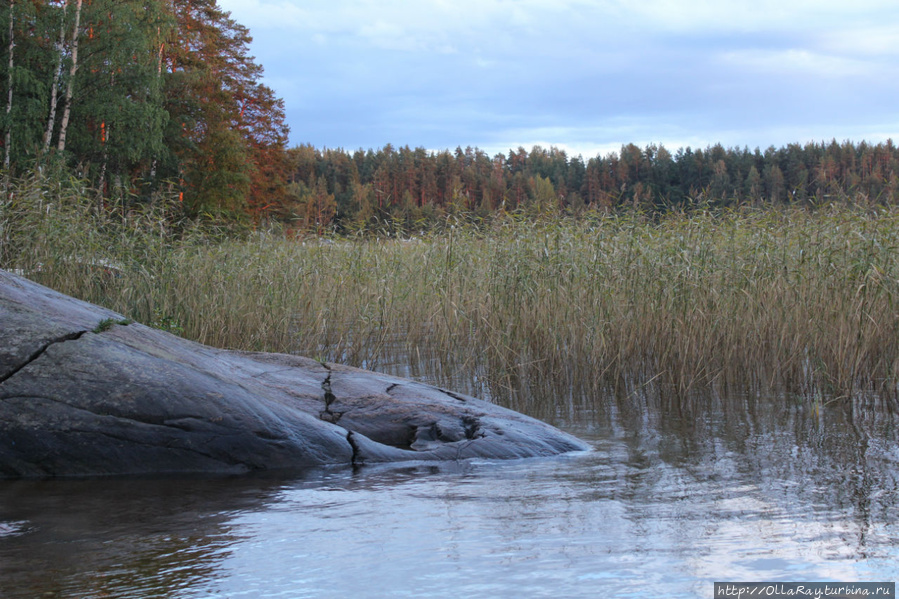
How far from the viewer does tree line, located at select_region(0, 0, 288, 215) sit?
2025 cm

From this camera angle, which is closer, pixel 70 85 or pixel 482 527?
pixel 482 527

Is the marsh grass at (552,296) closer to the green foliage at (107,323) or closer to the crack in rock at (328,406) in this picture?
the crack in rock at (328,406)

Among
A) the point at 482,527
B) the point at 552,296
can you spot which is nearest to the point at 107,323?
the point at 482,527

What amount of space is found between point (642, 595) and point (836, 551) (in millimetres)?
827

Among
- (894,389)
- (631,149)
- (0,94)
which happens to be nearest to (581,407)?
(894,389)

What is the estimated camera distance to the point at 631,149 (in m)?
30.4

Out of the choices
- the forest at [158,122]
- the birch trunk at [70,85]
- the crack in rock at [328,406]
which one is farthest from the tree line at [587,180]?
the birch trunk at [70,85]

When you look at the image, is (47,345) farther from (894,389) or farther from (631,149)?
(631,149)

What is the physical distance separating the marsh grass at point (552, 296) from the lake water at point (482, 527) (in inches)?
66.6

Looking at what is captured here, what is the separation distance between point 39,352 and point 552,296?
406cm

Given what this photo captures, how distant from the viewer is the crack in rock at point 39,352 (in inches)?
142

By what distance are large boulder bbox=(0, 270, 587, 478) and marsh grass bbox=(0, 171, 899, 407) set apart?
1.74 m

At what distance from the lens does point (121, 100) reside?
70.2ft

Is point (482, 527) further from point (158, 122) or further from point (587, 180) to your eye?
point (587, 180)
